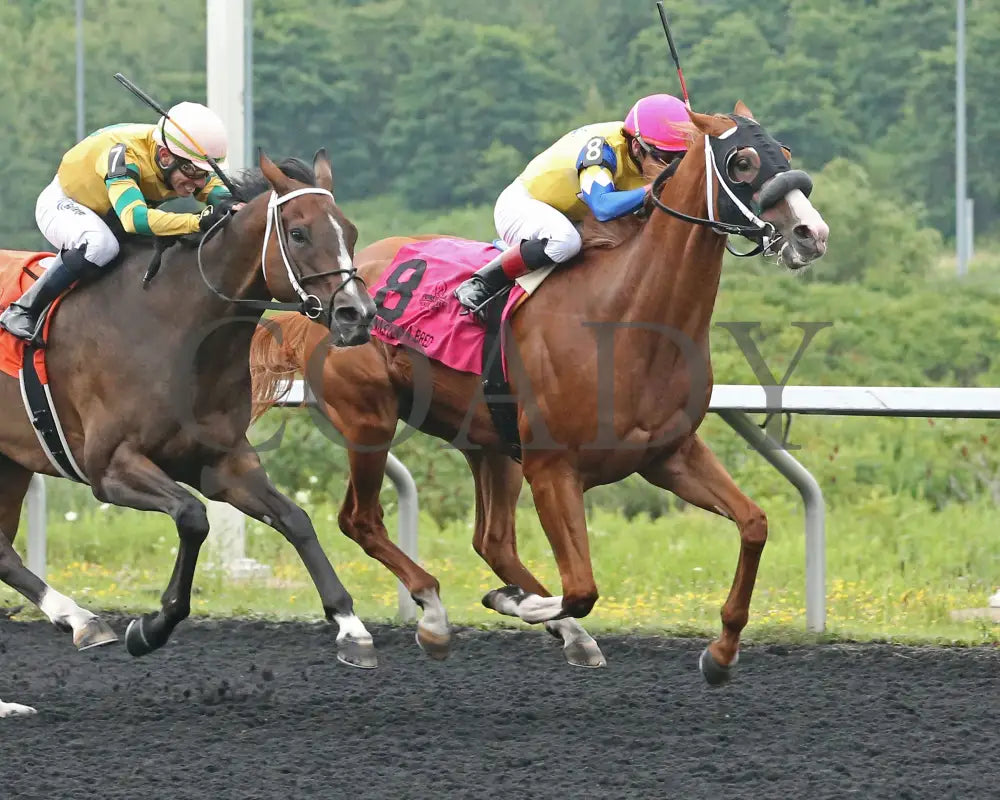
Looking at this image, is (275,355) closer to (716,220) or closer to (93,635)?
(93,635)

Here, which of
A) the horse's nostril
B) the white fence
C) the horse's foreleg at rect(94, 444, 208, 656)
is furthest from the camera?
the white fence

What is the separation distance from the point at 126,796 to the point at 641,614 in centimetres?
351

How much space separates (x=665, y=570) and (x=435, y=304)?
8.90 feet

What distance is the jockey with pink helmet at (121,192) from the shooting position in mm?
5133

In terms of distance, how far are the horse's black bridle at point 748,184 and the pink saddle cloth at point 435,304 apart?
32.7 inches

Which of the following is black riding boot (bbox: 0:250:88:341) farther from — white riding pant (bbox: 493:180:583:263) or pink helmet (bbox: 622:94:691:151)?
pink helmet (bbox: 622:94:691:151)

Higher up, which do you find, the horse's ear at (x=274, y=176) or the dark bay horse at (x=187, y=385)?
the horse's ear at (x=274, y=176)

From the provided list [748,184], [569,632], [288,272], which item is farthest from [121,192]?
[569,632]

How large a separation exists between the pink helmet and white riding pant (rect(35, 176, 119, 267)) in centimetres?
178

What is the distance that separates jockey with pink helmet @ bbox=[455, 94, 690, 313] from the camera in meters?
5.31

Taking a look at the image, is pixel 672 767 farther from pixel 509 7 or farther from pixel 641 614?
pixel 509 7

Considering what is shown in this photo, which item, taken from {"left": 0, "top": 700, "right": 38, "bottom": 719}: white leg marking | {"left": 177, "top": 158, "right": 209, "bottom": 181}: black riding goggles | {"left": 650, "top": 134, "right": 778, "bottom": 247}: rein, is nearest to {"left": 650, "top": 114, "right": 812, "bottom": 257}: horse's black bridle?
{"left": 650, "top": 134, "right": 778, "bottom": 247}: rein

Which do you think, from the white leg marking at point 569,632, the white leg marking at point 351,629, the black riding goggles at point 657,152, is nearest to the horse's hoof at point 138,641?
the white leg marking at point 351,629

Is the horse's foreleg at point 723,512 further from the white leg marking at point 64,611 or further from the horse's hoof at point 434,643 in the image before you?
the white leg marking at point 64,611
